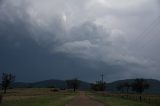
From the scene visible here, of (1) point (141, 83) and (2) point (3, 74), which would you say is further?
(1) point (141, 83)

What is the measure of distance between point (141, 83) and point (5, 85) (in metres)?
75.5

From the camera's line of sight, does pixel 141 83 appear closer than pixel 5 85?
No

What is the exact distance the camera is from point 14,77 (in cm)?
13050

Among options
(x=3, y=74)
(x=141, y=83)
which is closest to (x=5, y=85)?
(x=3, y=74)

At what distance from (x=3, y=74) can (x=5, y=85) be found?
14.7 feet

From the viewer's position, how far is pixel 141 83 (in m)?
176

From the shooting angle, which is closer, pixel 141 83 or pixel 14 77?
pixel 14 77

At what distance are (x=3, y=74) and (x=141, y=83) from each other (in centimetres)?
7577

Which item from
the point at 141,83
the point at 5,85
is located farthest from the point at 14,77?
the point at 141,83

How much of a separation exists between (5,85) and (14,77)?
449 centimetres

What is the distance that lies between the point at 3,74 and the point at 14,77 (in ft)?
15.0

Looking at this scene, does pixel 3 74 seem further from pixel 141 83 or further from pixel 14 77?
pixel 141 83

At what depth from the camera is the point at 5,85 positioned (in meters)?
130
